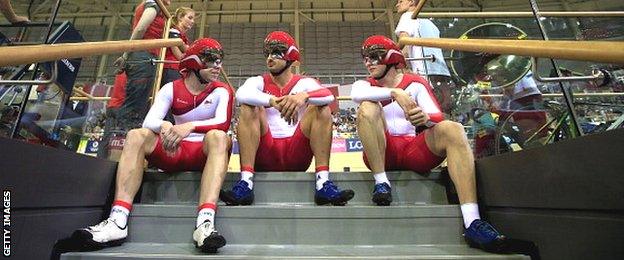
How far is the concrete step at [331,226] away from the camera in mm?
1935

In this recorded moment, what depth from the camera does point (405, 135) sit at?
2480 millimetres

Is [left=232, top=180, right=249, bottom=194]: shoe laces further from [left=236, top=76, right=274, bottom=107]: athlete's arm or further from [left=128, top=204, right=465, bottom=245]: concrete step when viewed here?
[left=236, top=76, right=274, bottom=107]: athlete's arm

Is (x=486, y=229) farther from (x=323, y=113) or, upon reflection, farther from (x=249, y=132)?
(x=249, y=132)

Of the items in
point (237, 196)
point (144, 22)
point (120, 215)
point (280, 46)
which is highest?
point (144, 22)

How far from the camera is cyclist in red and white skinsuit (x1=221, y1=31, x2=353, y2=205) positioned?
83.1 inches

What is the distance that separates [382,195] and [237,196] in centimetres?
69

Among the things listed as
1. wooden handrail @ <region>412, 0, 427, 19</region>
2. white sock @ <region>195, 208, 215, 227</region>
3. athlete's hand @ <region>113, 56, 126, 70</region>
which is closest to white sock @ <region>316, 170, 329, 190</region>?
white sock @ <region>195, 208, 215, 227</region>

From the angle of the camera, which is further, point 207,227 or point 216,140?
point 216,140

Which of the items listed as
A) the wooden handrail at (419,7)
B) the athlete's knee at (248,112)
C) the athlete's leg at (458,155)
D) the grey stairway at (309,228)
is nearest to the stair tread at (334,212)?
the grey stairway at (309,228)

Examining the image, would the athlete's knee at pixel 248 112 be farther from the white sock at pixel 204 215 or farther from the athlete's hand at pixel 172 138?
the white sock at pixel 204 215

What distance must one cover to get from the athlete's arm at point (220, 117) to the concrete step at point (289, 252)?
621 millimetres

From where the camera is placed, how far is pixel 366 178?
2.30 m

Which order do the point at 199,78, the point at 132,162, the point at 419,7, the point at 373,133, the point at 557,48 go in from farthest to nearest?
the point at 419,7 → the point at 199,78 → the point at 373,133 → the point at 132,162 → the point at 557,48

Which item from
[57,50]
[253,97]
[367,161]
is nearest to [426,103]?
[367,161]
